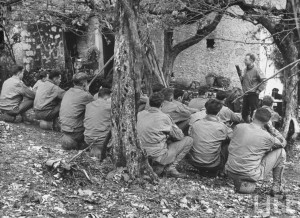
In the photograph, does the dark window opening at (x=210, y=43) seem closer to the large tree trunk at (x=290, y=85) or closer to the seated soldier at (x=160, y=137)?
the large tree trunk at (x=290, y=85)

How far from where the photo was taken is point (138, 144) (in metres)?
5.45

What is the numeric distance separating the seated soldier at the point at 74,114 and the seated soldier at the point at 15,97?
1.59m

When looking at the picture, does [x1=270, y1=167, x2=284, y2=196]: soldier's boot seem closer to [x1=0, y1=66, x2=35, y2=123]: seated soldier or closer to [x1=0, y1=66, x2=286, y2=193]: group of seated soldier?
[x1=0, y1=66, x2=286, y2=193]: group of seated soldier

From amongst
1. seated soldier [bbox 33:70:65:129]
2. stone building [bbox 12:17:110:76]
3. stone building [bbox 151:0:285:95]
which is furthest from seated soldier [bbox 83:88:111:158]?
stone building [bbox 151:0:285:95]

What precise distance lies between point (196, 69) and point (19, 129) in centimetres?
967

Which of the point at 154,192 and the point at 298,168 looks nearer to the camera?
the point at 154,192

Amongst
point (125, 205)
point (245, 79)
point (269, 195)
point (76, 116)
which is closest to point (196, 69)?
point (245, 79)

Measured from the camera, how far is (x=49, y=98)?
834 centimetres

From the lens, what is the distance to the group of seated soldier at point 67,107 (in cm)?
688

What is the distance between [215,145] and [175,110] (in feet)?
4.20

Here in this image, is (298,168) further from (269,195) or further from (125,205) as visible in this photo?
(125,205)

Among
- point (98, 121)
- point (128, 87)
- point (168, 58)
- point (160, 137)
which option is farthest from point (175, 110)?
point (168, 58)

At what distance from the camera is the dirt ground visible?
459 cm

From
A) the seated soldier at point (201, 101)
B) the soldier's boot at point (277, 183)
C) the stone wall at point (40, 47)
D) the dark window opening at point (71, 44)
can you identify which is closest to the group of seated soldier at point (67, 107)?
the seated soldier at point (201, 101)
